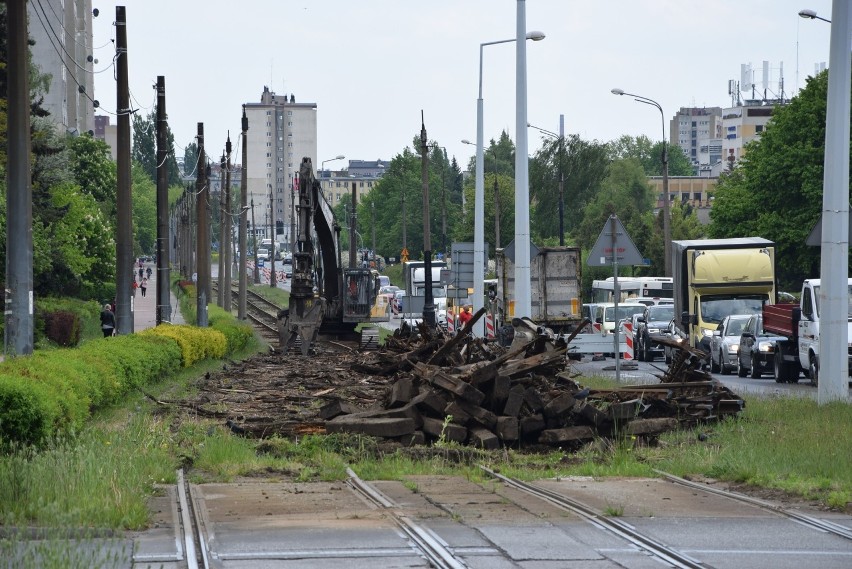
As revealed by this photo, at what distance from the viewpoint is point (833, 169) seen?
19938mm

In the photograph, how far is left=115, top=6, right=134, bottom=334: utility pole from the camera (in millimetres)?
34688

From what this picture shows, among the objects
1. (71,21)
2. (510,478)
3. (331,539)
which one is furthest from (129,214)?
(71,21)

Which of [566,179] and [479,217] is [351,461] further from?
[566,179]

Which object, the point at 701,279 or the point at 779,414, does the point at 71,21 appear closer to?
the point at 701,279

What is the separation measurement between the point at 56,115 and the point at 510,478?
88961 mm

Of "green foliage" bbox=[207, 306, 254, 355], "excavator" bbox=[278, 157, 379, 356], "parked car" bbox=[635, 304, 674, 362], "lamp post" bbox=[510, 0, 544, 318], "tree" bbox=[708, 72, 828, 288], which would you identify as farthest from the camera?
"tree" bbox=[708, 72, 828, 288]

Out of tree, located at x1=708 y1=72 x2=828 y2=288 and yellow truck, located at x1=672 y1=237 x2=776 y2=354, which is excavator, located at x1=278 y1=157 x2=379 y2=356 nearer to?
yellow truck, located at x1=672 y1=237 x2=776 y2=354

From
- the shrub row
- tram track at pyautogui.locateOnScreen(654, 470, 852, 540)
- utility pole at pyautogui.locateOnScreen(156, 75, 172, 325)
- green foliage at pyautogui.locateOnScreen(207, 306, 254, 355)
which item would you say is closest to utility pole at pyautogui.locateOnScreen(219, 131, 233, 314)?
green foliage at pyautogui.locateOnScreen(207, 306, 254, 355)

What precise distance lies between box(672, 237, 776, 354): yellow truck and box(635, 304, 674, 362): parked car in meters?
4.88

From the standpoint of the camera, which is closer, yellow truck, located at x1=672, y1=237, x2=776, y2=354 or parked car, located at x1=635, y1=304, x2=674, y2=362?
yellow truck, located at x1=672, y1=237, x2=776, y2=354

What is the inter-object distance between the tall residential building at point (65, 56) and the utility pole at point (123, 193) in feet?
150

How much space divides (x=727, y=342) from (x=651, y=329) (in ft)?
28.5

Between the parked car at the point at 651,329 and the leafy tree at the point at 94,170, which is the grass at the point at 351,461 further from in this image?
the leafy tree at the point at 94,170

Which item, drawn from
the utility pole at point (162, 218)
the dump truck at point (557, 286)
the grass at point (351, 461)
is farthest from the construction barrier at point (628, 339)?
the grass at point (351, 461)
